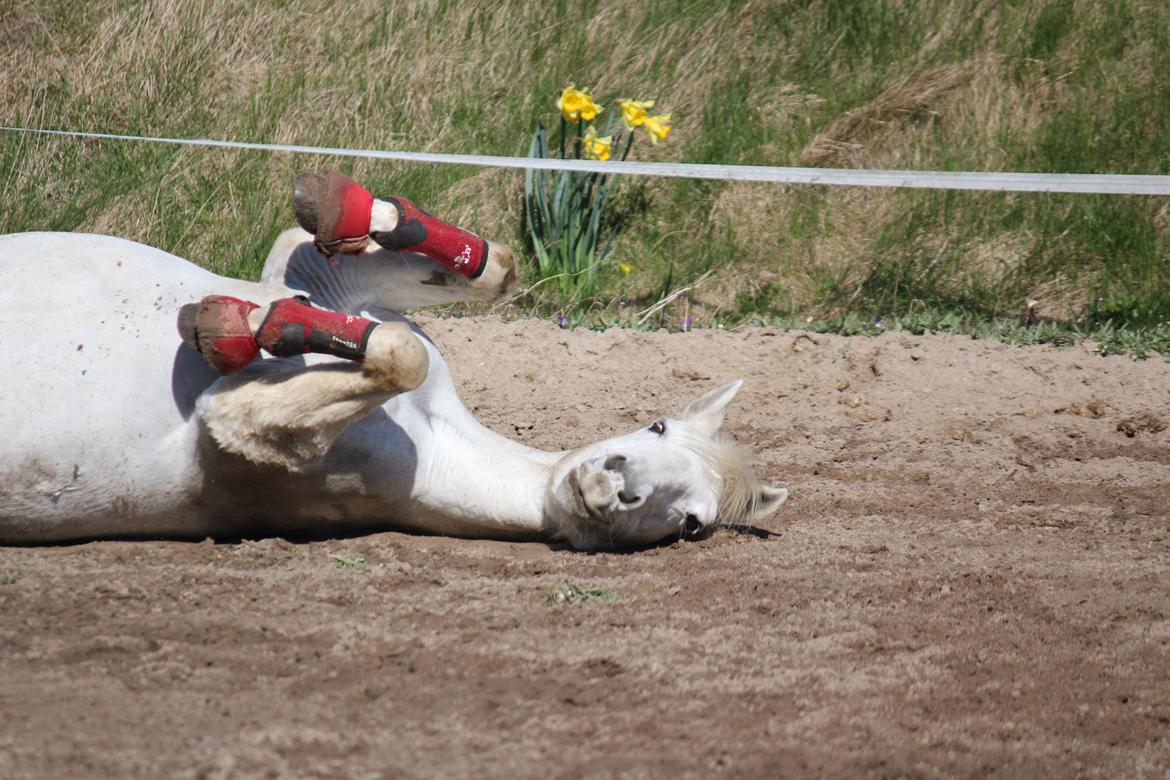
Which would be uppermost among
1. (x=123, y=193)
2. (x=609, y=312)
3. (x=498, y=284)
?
(x=498, y=284)

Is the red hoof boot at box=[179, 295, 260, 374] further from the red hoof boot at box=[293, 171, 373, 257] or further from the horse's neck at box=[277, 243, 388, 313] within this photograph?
the horse's neck at box=[277, 243, 388, 313]

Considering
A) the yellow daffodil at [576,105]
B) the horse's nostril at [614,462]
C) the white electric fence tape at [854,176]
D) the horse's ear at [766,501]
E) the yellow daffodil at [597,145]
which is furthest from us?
the yellow daffodil at [597,145]

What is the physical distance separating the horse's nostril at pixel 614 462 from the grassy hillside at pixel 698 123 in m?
3.11

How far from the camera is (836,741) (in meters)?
2.37

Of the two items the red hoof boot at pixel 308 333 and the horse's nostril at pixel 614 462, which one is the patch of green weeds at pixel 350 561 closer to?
the red hoof boot at pixel 308 333

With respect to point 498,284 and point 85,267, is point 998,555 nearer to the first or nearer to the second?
point 498,284

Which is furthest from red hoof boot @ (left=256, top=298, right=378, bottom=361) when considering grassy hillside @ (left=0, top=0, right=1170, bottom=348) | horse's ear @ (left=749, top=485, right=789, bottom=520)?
grassy hillside @ (left=0, top=0, right=1170, bottom=348)

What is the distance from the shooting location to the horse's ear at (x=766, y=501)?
12.7 ft

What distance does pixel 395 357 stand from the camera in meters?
3.18

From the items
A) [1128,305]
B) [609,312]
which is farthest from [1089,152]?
[609,312]

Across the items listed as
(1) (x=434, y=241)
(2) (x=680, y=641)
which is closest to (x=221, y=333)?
(1) (x=434, y=241)

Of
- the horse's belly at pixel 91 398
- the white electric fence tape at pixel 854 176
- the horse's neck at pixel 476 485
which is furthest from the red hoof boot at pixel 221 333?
the white electric fence tape at pixel 854 176

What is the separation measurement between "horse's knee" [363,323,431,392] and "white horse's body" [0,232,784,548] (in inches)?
1.0

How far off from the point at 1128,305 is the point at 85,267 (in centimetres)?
537
